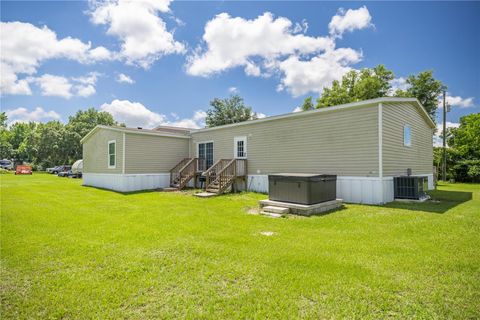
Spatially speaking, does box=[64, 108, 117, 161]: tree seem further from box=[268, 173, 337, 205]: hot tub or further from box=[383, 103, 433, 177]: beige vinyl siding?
box=[383, 103, 433, 177]: beige vinyl siding

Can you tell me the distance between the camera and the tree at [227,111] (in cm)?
3809

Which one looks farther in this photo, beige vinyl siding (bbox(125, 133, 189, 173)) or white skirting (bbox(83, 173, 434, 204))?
beige vinyl siding (bbox(125, 133, 189, 173))

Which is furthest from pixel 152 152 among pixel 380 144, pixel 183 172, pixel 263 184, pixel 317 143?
pixel 380 144

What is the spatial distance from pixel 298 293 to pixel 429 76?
26628mm

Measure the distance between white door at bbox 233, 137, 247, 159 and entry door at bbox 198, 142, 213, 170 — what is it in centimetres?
199

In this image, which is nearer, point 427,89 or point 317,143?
point 317,143

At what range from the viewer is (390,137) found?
893cm

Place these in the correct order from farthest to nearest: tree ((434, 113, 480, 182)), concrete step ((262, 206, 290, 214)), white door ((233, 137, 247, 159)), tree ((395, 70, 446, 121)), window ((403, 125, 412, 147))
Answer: tree ((395, 70, 446, 121)) < tree ((434, 113, 480, 182)) < white door ((233, 137, 247, 159)) < window ((403, 125, 412, 147)) < concrete step ((262, 206, 290, 214))

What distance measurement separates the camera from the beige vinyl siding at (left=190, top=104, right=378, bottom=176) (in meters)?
8.70

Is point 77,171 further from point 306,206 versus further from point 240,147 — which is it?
point 306,206

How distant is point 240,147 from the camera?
43.0 ft

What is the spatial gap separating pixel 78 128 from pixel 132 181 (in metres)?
33.1

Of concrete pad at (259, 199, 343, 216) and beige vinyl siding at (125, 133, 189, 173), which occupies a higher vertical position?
beige vinyl siding at (125, 133, 189, 173)

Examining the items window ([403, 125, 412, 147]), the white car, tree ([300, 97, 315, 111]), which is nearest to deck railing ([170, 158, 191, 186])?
window ([403, 125, 412, 147])
